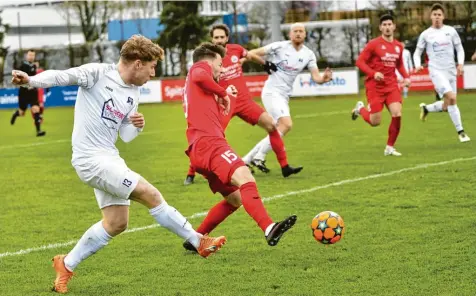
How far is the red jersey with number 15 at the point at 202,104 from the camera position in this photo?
762cm

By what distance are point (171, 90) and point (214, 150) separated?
32.7 m

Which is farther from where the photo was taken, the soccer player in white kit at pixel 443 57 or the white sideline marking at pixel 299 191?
the soccer player in white kit at pixel 443 57

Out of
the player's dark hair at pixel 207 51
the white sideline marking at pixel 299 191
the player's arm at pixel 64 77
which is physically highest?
the player's dark hair at pixel 207 51

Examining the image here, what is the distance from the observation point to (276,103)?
14.0m

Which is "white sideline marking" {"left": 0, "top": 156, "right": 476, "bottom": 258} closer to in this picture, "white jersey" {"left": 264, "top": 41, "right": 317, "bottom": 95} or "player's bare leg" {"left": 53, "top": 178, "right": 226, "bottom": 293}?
"player's bare leg" {"left": 53, "top": 178, "right": 226, "bottom": 293}

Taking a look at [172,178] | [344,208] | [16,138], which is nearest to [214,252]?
[344,208]

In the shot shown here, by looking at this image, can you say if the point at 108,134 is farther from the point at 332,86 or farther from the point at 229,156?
the point at 332,86

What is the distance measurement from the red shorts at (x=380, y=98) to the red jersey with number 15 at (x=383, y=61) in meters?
0.06

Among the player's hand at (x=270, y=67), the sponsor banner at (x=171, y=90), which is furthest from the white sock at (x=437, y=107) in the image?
the sponsor banner at (x=171, y=90)

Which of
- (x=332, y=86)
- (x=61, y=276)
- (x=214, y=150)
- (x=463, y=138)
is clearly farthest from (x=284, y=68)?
(x=332, y=86)

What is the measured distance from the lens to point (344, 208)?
32.4 ft

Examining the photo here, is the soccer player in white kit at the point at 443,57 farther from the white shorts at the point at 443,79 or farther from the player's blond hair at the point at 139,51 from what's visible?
the player's blond hair at the point at 139,51

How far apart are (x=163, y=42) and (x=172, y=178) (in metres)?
40.6

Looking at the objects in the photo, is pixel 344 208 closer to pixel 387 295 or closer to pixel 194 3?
pixel 387 295
